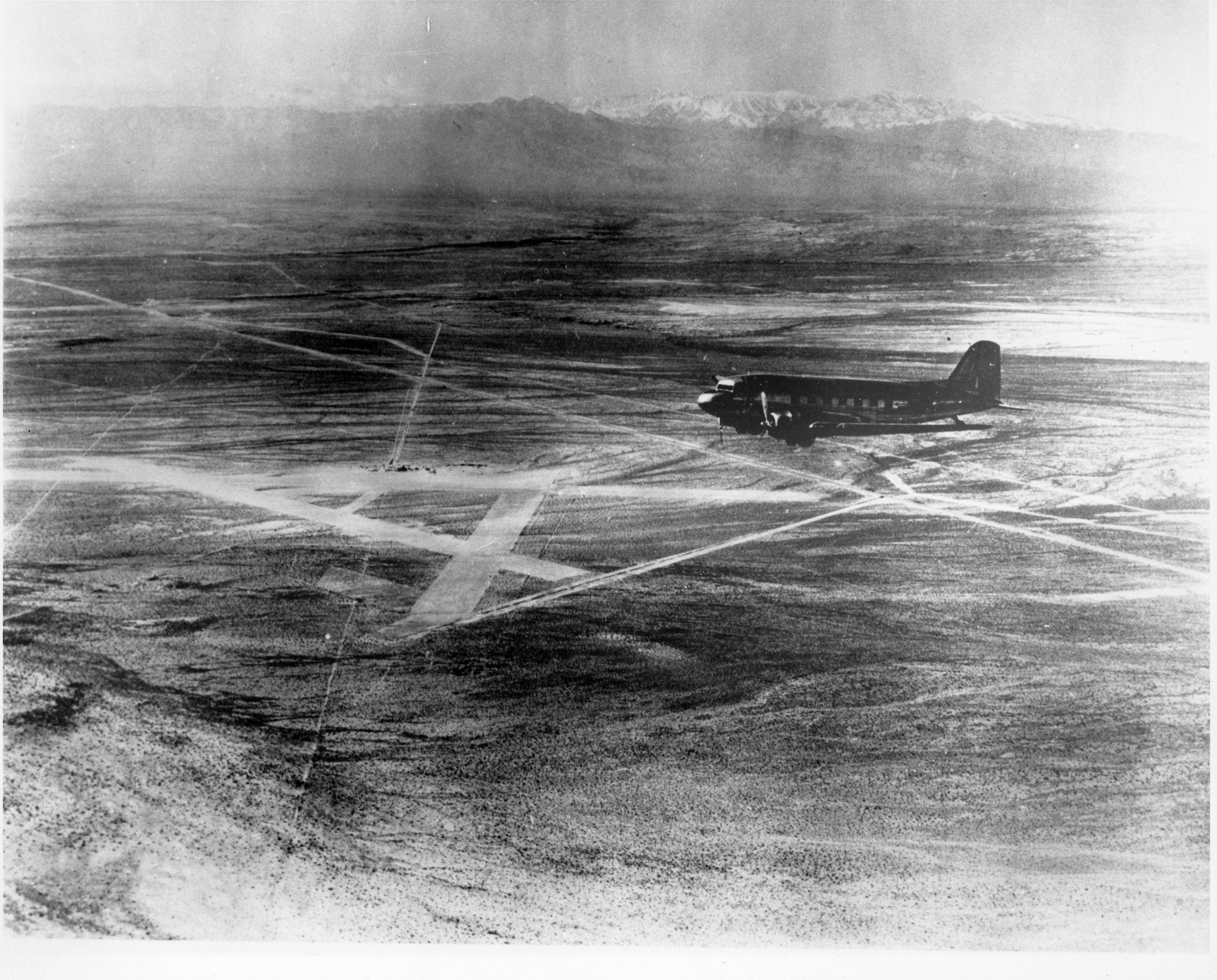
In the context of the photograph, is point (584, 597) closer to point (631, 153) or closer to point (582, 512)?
point (582, 512)

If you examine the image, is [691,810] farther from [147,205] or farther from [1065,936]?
[147,205]

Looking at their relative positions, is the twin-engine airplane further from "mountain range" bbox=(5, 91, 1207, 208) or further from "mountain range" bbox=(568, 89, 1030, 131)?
"mountain range" bbox=(568, 89, 1030, 131)

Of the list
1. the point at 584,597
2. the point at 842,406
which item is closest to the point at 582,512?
the point at 584,597

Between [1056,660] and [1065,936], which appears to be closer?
[1065,936]

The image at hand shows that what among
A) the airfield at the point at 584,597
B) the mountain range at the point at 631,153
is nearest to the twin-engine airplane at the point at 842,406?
the airfield at the point at 584,597

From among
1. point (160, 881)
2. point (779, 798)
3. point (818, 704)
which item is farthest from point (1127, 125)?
point (160, 881)

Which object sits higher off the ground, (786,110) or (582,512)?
(786,110)
